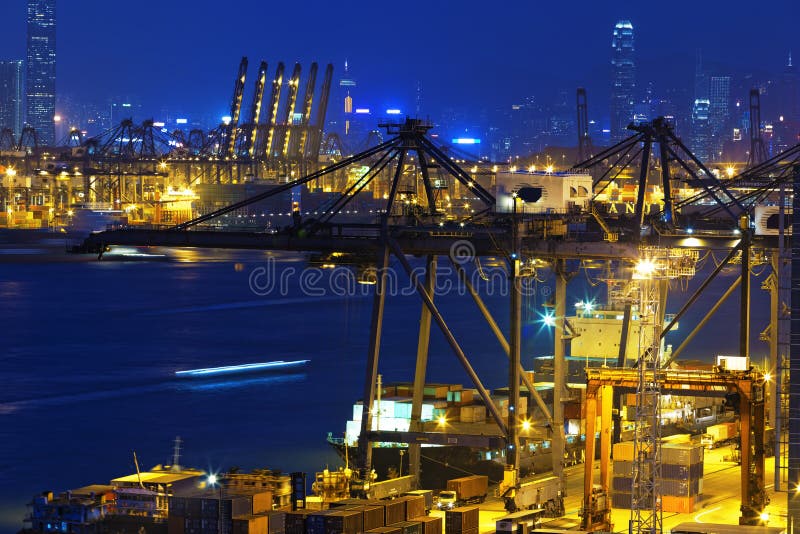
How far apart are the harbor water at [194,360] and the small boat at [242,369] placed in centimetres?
75

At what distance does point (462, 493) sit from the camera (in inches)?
1044

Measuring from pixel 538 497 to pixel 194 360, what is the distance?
117 ft

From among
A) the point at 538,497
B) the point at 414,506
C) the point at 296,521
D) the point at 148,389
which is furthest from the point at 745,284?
the point at 148,389

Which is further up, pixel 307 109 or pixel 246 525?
pixel 307 109

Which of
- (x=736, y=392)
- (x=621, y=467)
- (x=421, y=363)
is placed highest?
(x=421, y=363)

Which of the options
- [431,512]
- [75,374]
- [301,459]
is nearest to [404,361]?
[75,374]

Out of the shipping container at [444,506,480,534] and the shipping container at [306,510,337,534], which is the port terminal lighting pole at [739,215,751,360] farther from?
the shipping container at [306,510,337,534]

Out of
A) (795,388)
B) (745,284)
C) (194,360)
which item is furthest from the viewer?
(194,360)

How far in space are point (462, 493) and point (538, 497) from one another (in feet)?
5.33

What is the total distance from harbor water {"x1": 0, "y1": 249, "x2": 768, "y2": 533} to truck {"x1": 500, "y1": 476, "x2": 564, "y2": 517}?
9110 mm

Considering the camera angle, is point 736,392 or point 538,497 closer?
point 736,392

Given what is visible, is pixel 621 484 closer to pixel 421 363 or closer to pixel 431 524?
pixel 421 363

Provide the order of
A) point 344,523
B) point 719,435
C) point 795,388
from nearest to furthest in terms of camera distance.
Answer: point 795,388, point 344,523, point 719,435

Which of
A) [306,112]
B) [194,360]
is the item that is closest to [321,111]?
[306,112]
